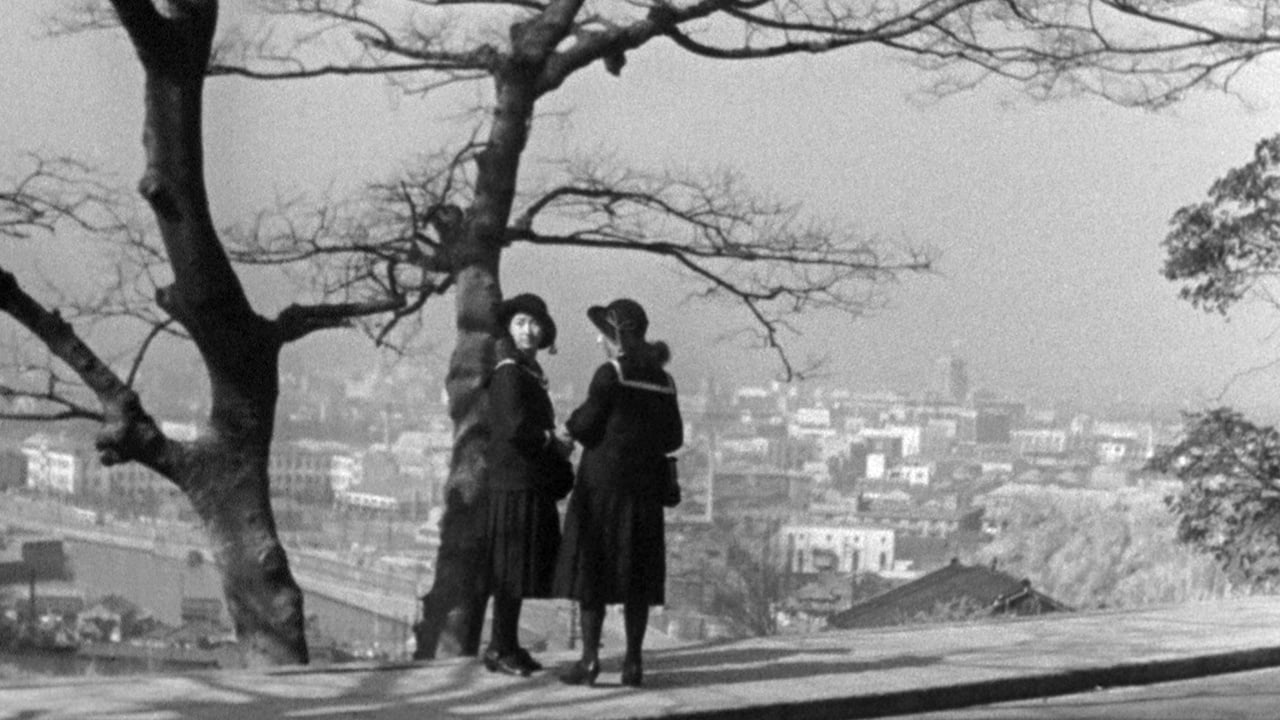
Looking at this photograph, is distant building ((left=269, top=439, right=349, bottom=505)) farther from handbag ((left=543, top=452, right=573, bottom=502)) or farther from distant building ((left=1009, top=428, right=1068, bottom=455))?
distant building ((left=1009, top=428, right=1068, bottom=455))

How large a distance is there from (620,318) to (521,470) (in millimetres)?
A: 802

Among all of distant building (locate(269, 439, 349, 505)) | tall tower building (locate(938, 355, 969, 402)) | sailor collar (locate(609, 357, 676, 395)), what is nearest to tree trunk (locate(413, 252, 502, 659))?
distant building (locate(269, 439, 349, 505))

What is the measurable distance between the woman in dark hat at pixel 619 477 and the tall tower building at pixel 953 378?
1204 cm

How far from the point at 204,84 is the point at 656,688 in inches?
226

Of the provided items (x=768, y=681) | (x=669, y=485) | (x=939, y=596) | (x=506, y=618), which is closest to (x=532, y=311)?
(x=669, y=485)

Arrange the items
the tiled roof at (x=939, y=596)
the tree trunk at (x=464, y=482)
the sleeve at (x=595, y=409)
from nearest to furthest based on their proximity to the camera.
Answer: the sleeve at (x=595, y=409)
the tree trunk at (x=464, y=482)
the tiled roof at (x=939, y=596)

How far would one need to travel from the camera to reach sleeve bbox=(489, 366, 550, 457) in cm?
977

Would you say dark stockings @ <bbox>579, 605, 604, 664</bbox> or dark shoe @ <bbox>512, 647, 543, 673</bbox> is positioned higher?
dark stockings @ <bbox>579, 605, 604, 664</bbox>

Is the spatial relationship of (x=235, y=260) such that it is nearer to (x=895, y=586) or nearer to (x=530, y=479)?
(x=530, y=479)

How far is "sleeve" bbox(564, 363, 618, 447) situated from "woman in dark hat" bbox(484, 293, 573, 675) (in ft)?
0.75

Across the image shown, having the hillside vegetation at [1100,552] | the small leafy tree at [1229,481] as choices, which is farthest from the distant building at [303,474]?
the hillside vegetation at [1100,552]

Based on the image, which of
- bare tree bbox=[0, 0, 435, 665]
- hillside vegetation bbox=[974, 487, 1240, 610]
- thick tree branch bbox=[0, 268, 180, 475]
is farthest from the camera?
hillside vegetation bbox=[974, 487, 1240, 610]

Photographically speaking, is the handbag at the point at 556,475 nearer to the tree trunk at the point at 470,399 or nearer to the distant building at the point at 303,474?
the tree trunk at the point at 470,399

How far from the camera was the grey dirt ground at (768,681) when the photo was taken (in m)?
9.03
